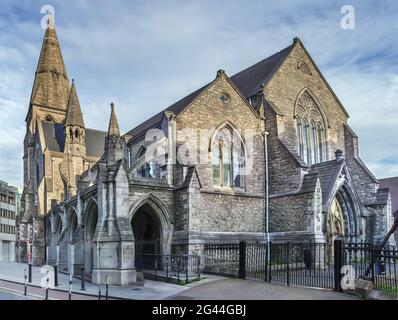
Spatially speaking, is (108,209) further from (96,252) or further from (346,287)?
(346,287)

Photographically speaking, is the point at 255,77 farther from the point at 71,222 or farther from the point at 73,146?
the point at 73,146

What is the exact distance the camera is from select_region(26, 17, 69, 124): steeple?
52.0 metres

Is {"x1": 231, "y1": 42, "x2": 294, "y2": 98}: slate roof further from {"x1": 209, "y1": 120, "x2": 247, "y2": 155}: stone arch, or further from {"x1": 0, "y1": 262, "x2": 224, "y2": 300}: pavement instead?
{"x1": 0, "y1": 262, "x2": 224, "y2": 300}: pavement

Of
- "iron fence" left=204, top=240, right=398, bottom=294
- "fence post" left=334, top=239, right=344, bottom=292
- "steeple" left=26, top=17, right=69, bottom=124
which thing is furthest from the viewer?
"steeple" left=26, top=17, right=69, bottom=124

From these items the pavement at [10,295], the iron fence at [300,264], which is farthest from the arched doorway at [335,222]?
the pavement at [10,295]

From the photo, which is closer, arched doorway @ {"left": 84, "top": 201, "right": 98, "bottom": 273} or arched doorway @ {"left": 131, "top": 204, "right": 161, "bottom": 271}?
arched doorway @ {"left": 131, "top": 204, "right": 161, "bottom": 271}

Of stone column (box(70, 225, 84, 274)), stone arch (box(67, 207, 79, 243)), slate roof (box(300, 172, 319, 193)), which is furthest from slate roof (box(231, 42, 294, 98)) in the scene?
stone arch (box(67, 207, 79, 243))

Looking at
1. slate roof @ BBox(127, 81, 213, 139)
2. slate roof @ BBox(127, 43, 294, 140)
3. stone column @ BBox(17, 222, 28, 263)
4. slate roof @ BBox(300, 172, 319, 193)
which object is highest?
slate roof @ BBox(127, 43, 294, 140)

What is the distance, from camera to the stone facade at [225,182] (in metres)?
17.8

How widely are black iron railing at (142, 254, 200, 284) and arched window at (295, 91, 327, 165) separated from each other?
1101 centimetres

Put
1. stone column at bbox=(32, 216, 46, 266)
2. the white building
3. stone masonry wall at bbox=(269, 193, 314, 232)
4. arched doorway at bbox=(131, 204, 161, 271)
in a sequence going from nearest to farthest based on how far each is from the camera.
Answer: arched doorway at bbox=(131, 204, 161, 271) < stone masonry wall at bbox=(269, 193, 314, 232) < stone column at bbox=(32, 216, 46, 266) < the white building

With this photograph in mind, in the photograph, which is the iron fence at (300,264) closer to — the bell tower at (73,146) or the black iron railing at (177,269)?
the black iron railing at (177,269)

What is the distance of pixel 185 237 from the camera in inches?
737

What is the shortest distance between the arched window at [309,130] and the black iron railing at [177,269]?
36.1 feet
